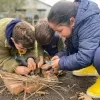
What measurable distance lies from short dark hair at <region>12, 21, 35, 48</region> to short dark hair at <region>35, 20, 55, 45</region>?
0.14ft

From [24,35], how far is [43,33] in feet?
0.50

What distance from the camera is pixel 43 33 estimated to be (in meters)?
2.12

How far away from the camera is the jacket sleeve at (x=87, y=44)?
6.27ft

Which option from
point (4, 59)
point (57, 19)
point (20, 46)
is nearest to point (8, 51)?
point (4, 59)

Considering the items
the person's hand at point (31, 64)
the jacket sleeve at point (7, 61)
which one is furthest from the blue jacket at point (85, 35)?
the jacket sleeve at point (7, 61)

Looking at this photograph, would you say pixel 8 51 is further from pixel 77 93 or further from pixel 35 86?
pixel 77 93

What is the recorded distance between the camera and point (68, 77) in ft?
7.94

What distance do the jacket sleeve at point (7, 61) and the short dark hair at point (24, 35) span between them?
0.95 feet

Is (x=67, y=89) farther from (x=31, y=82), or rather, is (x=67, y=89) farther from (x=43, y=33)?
(x=43, y=33)

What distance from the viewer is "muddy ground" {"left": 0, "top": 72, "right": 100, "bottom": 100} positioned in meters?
2.06

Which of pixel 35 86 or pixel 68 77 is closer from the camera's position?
pixel 35 86

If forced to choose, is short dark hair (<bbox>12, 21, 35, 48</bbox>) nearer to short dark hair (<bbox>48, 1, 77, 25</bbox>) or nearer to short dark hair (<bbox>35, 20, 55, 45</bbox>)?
short dark hair (<bbox>35, 20, 55, 45</bbox>)

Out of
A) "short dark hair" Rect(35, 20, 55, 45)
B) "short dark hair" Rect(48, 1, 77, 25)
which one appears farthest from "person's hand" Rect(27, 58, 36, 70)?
"short dark hair" Rect(48, 1, 77, 25)

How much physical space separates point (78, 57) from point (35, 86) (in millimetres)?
422
